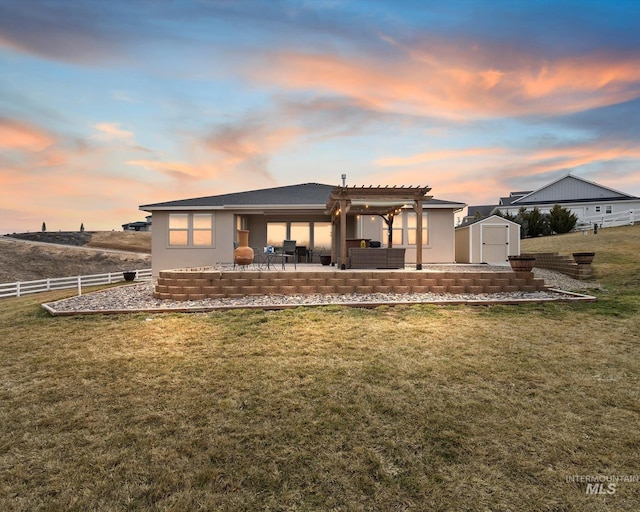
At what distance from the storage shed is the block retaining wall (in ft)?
5.56

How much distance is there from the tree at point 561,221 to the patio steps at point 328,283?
22.7m

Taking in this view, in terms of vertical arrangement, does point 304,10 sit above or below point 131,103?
above

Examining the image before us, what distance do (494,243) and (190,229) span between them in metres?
15.2

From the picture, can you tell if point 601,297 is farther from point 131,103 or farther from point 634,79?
point 131,103

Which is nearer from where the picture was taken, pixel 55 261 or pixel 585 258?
pixel 585 258

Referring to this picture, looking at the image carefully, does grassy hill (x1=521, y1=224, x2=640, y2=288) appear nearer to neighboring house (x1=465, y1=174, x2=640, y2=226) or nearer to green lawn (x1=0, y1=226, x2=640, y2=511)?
green lawn (x1=0, y1=226, x2=640, y2=511)

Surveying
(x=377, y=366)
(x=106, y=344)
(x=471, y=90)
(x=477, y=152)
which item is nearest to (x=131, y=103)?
(x=106, y=344)

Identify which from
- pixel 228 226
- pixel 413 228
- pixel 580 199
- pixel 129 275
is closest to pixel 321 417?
pixel 228 226

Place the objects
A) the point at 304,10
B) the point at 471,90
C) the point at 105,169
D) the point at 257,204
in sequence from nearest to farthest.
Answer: the point at 304,10 < the point at 471,90 < the point at 257,204 < the point at 105,169

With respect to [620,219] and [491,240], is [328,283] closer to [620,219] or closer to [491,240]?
[491,240]

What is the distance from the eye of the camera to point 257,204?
1453 centimetres

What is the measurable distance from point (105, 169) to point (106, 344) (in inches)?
637

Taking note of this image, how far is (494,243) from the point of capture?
55.9 feet

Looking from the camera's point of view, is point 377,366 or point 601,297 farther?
point 601,297
